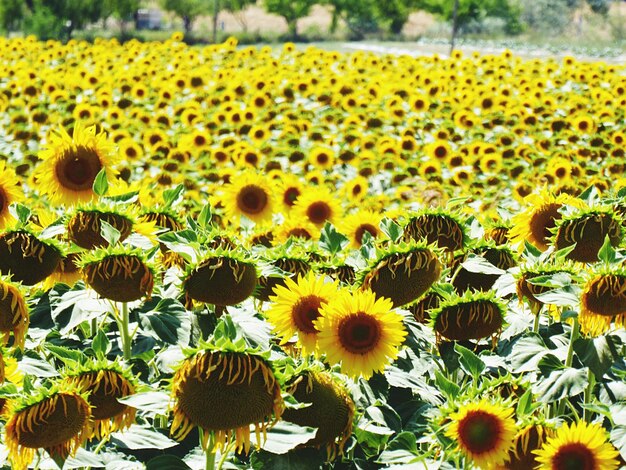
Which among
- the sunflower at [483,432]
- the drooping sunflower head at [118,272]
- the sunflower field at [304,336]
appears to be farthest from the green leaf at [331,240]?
the sunflower at [483,432]

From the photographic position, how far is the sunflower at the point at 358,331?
5.27 ft

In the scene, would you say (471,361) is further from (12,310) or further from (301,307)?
(12,310)

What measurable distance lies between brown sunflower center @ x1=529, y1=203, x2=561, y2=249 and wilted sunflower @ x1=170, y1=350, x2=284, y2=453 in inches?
41.7

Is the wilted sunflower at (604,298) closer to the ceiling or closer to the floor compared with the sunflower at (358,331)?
closer to the ceiling

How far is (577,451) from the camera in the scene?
1434mm

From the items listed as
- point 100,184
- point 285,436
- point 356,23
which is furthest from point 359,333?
point 356,23

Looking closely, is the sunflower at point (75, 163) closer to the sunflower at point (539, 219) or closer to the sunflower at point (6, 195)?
the sunflower at point (6, 195)

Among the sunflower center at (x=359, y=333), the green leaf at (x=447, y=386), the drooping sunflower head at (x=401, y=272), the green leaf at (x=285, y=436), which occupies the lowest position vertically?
the green leaf at (x=285, y=436)

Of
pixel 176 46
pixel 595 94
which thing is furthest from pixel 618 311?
pixel 176 46

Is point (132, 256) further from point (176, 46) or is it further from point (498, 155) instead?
point (176, 46)

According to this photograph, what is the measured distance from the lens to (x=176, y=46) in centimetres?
1362

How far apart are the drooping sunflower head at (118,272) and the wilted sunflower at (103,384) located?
7.1 inches

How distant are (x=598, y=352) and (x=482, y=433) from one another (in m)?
0.39

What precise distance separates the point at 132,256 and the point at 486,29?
49.8m
